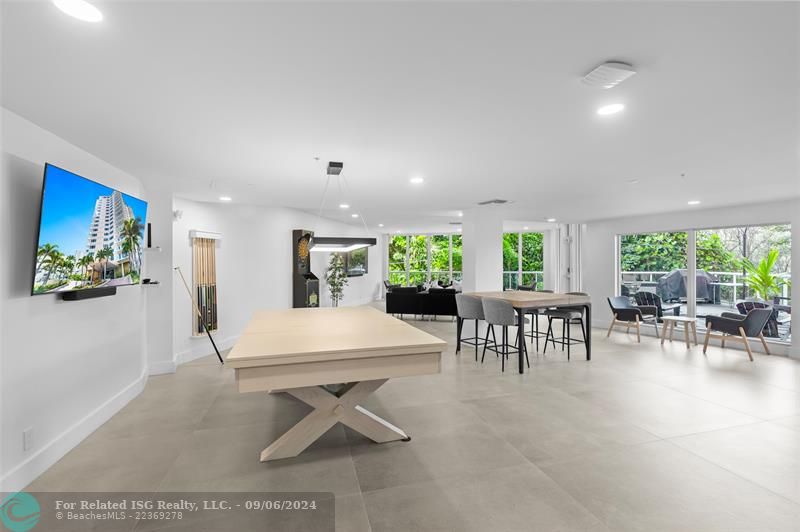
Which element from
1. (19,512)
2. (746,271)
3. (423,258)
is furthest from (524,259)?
(19,512)

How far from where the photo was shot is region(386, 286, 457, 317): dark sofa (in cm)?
901

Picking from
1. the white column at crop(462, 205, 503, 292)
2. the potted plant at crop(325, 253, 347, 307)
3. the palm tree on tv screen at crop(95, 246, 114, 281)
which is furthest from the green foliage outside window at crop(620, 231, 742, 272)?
the palm tree on tv screen at crop(95, 246, 114, 281)

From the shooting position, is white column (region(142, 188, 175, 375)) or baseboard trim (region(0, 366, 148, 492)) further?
white column (region(142, 188, 175, 375))

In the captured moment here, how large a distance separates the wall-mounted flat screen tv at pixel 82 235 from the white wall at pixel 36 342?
0.13m

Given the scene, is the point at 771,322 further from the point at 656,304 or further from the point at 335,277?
the point at 335,277

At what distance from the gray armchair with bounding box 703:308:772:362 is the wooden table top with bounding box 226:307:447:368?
18.0ft

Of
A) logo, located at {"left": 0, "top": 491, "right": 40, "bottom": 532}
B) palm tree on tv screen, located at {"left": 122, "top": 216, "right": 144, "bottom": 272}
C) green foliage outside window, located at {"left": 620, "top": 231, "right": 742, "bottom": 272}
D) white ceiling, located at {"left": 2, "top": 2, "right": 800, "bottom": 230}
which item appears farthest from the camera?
green foliage outside window, located at {"left": 620, "top": 231, "right": 742, "bottom": 272}

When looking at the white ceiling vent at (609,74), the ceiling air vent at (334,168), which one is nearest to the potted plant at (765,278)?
the white ceiling vent at (609,74)

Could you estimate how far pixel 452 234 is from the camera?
43.4ft

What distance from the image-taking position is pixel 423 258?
13562 millimetres

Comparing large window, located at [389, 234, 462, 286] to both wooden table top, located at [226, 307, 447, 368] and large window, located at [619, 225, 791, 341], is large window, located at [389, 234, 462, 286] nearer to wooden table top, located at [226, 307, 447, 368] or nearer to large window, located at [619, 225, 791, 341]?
large window, located at [619, 225, 791, 341]

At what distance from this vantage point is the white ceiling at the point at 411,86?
1.49m

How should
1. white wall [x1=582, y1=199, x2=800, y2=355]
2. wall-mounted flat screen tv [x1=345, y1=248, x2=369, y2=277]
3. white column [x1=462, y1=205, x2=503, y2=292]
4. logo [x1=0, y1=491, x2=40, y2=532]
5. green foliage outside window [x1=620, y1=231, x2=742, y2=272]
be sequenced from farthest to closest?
wall-mounted flat screen tv [x1=345, y1=248, x2=369, y2=277] < white column [x1=462, y1=205, x2=503, y2=292] < green foliage outside window [x1=620, y1=231, x2=742, y2=272] < white wall [x1=582, y1=199, x2=800, y2=355] < logo [x1=0, y1=491, x2=40, y2=532]

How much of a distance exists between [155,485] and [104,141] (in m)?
2.59
